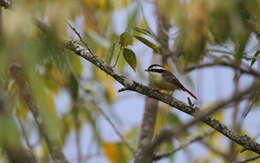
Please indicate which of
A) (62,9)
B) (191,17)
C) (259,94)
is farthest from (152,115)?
(62,9)

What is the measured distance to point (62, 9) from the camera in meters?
1.80

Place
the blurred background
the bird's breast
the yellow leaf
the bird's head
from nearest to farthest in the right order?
the blurred background
the bird's breast
the bird's head
the yellow leaf

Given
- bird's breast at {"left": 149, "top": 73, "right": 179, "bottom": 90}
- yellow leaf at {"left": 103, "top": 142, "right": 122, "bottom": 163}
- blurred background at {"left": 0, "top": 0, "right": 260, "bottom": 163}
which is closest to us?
blurred background at {"left": 0, "top": 0, "right": 260, "bottom": 163}

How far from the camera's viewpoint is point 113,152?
437 cm

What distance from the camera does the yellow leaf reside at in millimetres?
4371

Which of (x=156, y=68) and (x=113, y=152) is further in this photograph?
(x=113, y=152)

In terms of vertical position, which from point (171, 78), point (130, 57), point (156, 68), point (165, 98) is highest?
point (156, 68)

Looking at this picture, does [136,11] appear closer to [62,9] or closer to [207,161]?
[62,9]

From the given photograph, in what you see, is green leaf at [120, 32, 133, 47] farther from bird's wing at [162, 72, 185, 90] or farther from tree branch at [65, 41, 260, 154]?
bird's wing at [162, 72, 185, 90]

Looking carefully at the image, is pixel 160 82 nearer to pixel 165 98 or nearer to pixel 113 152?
pixel 113 152

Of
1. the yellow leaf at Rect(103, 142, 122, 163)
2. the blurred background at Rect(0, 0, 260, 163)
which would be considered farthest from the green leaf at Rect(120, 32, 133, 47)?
the yellow leaf at Rect(103, 142, 122, 163)

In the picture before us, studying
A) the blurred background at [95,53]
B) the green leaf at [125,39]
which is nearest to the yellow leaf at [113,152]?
the blurred background at [95,53]

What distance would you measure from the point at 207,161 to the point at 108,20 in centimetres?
155

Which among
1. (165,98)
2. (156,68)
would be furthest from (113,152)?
(165,98)
